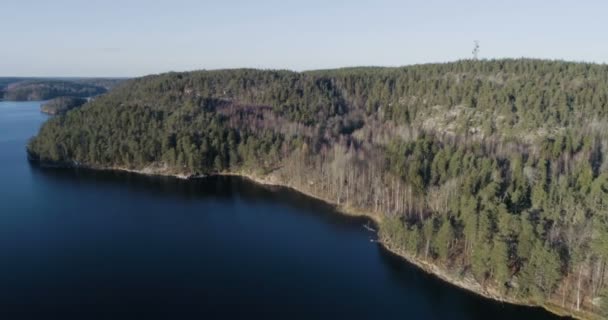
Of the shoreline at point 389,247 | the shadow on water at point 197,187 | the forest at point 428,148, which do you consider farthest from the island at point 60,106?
the shoreline at point 389,247

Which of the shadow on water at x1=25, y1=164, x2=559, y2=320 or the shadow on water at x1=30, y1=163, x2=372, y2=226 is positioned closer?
the shadow on water at x1=25, y1=164, x2=559, y2=320

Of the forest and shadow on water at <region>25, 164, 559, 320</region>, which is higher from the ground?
the forest

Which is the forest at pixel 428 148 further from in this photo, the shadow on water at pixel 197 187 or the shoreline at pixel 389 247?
the shadow on water at pixel 197 187

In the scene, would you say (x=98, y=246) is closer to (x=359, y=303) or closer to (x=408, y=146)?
(x=359, y=303)

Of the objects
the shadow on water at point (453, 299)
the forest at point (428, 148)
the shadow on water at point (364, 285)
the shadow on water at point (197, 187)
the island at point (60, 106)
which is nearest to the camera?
the shadow on water at point (453, 299)

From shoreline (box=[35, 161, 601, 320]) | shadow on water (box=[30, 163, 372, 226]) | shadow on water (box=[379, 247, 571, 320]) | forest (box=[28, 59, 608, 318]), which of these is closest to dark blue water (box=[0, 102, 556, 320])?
shadow on water (box=[379, 247, 571, 320])

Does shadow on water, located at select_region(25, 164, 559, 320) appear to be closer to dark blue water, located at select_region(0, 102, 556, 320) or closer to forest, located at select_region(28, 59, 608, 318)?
dark blue water, located at select_region(0, 102, 556, 320)
